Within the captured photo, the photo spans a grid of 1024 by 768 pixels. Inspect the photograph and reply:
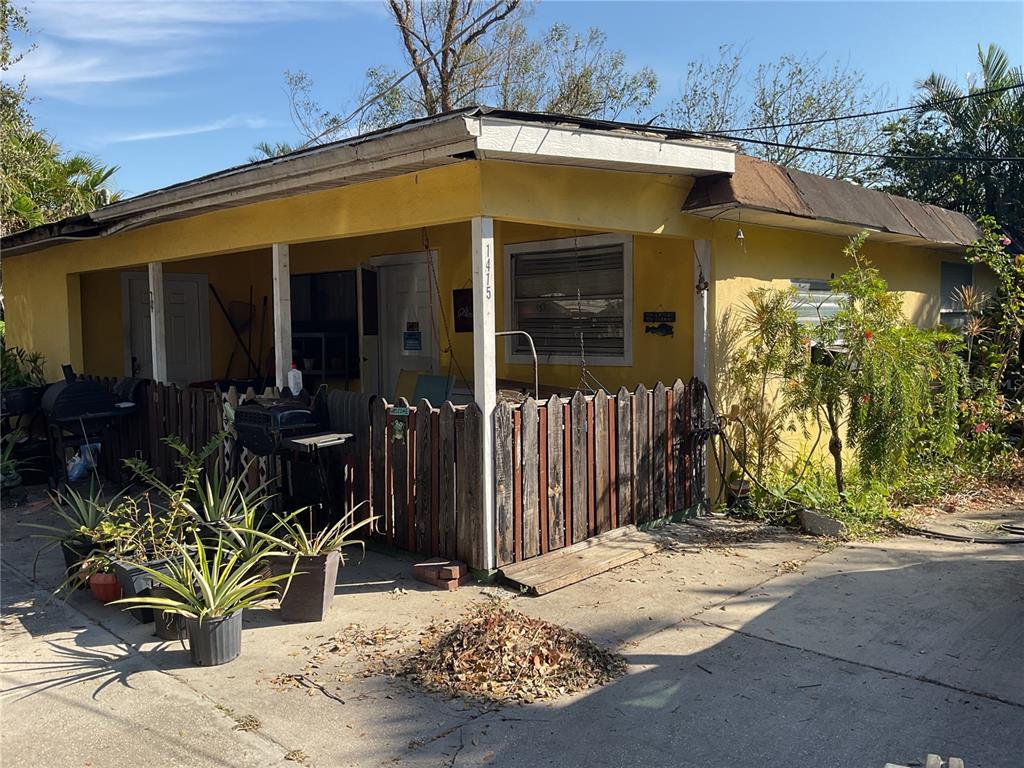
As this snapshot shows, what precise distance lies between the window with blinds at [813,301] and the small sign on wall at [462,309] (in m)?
3.32

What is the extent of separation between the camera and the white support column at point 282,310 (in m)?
7.11

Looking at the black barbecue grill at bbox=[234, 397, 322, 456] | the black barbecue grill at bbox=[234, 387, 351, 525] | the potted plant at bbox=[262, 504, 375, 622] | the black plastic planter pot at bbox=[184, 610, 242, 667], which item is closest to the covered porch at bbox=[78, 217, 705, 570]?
the black barbecue grill at bbox=[234, 387, 351, 525]

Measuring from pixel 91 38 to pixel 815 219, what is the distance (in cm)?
734

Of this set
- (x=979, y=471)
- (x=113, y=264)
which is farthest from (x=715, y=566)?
(x=113, y=264)

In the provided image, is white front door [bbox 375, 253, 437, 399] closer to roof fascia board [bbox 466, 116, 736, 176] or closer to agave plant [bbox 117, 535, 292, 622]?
roof fascia board [bbox 466, 116, 736, 176]

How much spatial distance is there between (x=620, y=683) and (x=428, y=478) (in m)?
2.20

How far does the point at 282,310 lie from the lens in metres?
7.17

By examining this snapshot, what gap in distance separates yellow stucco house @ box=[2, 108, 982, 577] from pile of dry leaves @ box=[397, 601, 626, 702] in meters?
1.20

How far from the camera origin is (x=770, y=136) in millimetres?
20875

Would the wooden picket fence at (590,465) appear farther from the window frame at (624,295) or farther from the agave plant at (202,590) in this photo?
the agave plant at (202,590)

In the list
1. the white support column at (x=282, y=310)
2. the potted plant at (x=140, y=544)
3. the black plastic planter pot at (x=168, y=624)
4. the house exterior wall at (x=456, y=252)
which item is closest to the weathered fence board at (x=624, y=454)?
the house exterior wall at (x=456, y=252)

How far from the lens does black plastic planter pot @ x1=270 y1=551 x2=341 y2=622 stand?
4793mm

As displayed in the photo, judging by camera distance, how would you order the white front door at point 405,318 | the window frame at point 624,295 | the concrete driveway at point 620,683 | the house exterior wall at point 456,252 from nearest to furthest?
1. the concrete driveway at point 620,683
2. the house exterior wall at point 456,252
3. the window frame at point 624,295
4. the white front door at point 405,318

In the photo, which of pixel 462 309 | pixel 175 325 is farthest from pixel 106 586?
pixel 175 325
